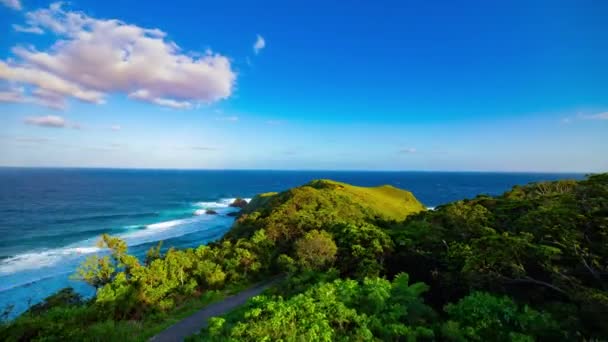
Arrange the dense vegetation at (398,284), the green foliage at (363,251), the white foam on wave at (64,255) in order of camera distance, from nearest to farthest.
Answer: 1. the dense vegetation at (398,284)
2. the green foliage at (363,251)
3. the white foam on wave at (64,255)

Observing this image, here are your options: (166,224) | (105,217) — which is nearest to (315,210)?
(166,224)

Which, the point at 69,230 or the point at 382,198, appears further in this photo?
the point at 382,198

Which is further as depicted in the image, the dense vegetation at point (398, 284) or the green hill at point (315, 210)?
the green hill at point (315, 210)

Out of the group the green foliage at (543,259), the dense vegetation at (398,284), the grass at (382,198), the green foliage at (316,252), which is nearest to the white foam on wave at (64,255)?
the dense vegetation at (398,284)

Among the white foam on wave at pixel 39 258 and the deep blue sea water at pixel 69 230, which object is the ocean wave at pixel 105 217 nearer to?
the deep blue sea water at pixel 69 230

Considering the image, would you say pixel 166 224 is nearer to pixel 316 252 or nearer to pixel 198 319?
pixel 316 252

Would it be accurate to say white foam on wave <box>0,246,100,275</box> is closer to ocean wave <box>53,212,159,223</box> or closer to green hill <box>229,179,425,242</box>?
ocean wave <box>53,212,159,223</box>

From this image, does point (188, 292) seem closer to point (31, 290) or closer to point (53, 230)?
point (31, 290)
